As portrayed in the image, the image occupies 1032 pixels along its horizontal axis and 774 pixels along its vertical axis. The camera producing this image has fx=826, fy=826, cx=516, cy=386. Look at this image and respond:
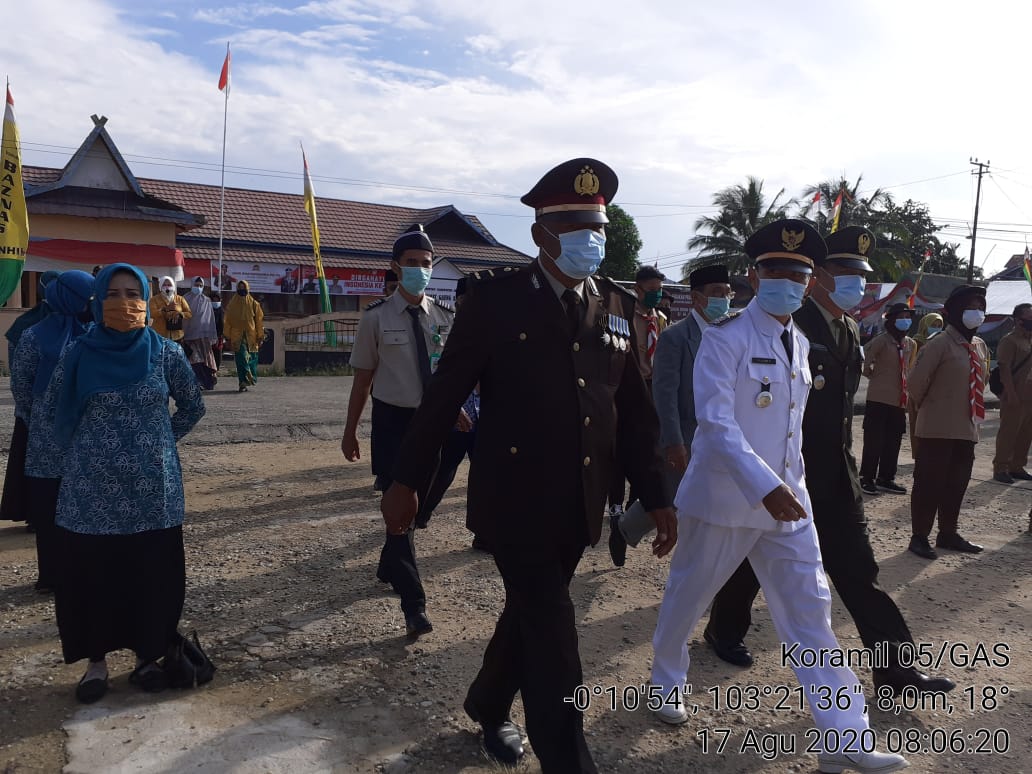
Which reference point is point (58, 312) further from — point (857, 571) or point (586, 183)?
point (857, 571)

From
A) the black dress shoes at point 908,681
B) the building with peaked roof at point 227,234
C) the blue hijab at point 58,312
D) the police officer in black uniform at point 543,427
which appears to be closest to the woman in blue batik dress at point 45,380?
the blue hijab at point 58,312

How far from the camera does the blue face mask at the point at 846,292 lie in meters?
3.95

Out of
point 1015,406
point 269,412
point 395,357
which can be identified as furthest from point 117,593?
point 1015,406

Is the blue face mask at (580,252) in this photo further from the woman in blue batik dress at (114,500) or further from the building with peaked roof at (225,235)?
the building with peaked roof at (225,235)

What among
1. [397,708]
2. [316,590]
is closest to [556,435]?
[397,708]

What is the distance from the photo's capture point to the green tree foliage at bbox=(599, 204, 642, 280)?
137 ft

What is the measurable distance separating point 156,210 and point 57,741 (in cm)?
1800

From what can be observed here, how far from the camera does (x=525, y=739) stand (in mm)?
3256

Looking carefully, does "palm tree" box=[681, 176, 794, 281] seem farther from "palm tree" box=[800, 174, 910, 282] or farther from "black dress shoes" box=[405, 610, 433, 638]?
"black dress shoes" box=[405, 610, 433, 638]

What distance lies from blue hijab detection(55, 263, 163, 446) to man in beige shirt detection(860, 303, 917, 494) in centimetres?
703

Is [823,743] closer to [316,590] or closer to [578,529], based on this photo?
[578,529]

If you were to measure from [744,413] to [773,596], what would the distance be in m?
0.72

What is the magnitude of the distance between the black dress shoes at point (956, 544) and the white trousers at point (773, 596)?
3.73 metres

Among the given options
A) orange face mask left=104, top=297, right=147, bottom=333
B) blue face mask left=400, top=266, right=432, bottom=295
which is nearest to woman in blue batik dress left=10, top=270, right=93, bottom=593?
orange face mask left=104, top=297, right=147, bottom=333
